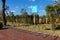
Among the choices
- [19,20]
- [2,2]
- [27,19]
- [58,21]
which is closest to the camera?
[58,21]

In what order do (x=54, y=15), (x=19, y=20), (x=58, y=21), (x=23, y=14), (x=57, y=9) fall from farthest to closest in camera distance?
(x=19, y=20) → (x=23, y=14) → (x=58, y=21) → (x=54, y=15) → (x=57, y=9)

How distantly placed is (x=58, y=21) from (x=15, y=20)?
47.0 ft

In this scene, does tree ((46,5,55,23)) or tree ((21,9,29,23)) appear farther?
tree ((21,9,29,23))

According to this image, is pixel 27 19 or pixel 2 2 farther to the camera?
pixel 27 19

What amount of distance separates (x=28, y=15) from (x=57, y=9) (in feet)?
42.0

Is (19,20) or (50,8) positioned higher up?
(50,8)

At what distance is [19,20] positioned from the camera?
44688mm

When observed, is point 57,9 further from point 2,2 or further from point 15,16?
point 15,16

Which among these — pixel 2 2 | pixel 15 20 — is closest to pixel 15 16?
pixel 15 20

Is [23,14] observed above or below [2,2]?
below

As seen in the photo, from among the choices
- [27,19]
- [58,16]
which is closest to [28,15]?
[27,19]

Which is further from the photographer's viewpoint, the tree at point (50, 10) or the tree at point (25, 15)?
the tree at point (25, 15)

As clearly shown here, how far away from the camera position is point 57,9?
27719mm

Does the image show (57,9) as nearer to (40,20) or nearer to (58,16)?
(58,16)
